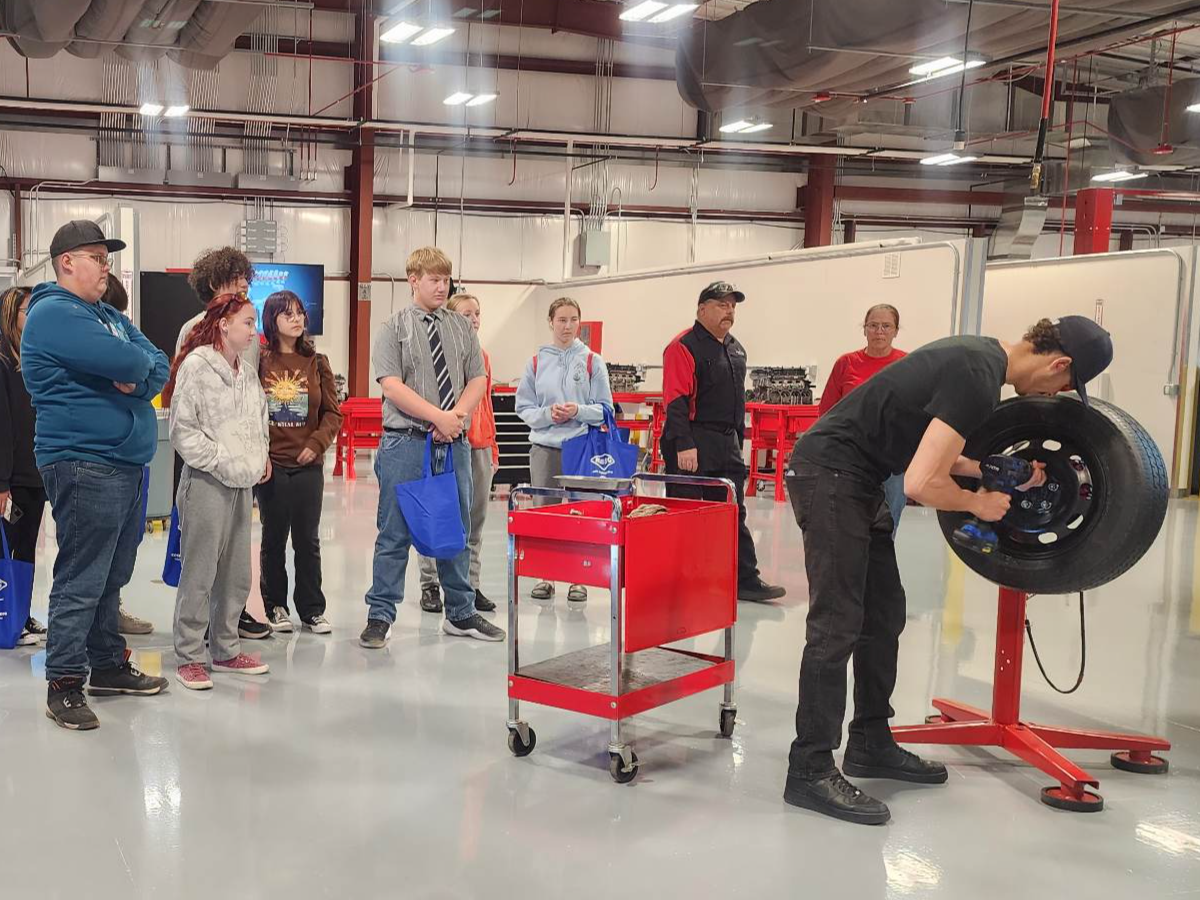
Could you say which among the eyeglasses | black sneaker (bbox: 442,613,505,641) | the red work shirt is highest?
the eyeglasses

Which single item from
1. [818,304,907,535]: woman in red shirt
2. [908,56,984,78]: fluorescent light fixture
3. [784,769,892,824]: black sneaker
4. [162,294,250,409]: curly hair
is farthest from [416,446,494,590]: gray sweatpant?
[908,56,984,78]: fluorescent light fixture

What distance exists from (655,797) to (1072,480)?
1.42 metres

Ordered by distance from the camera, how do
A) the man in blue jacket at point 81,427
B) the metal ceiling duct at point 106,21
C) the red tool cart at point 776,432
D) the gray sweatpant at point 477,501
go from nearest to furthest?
the man in blue jacket at point 81,427 < the gray sweatpant at point 477,501 < the metal ceiling duct at point 106,21 < the red tool cart at point 776,432

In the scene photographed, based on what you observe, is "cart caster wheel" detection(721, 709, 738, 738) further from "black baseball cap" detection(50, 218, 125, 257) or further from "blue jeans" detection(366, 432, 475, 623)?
"black baseball cap" detection(50, 218, 125, 257)

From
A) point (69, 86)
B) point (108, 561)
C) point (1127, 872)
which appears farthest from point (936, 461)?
point (69, 86)

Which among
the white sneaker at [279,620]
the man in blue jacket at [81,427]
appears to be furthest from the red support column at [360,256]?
the man in blue jacket at [81,427]

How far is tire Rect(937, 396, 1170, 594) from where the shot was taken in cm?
292

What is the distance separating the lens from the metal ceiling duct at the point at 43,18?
27.8ft

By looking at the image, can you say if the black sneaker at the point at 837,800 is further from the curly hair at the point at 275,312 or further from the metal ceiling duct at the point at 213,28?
the metal ceiling duct at the point at 213,28

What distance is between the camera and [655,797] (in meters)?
3.04

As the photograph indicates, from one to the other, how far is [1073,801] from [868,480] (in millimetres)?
1030

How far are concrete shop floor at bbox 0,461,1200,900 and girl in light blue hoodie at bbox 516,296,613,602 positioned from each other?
3.45 feet

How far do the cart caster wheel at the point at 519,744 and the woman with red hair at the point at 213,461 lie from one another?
1264 mm

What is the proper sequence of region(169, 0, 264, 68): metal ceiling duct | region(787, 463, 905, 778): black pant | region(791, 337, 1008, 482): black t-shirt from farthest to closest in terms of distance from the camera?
region(169, 0, 264, 68): metal ceiling duct
region(787, 463, 905, 778): black pant
region(791, 337, 1008, 482): black t-shirt
